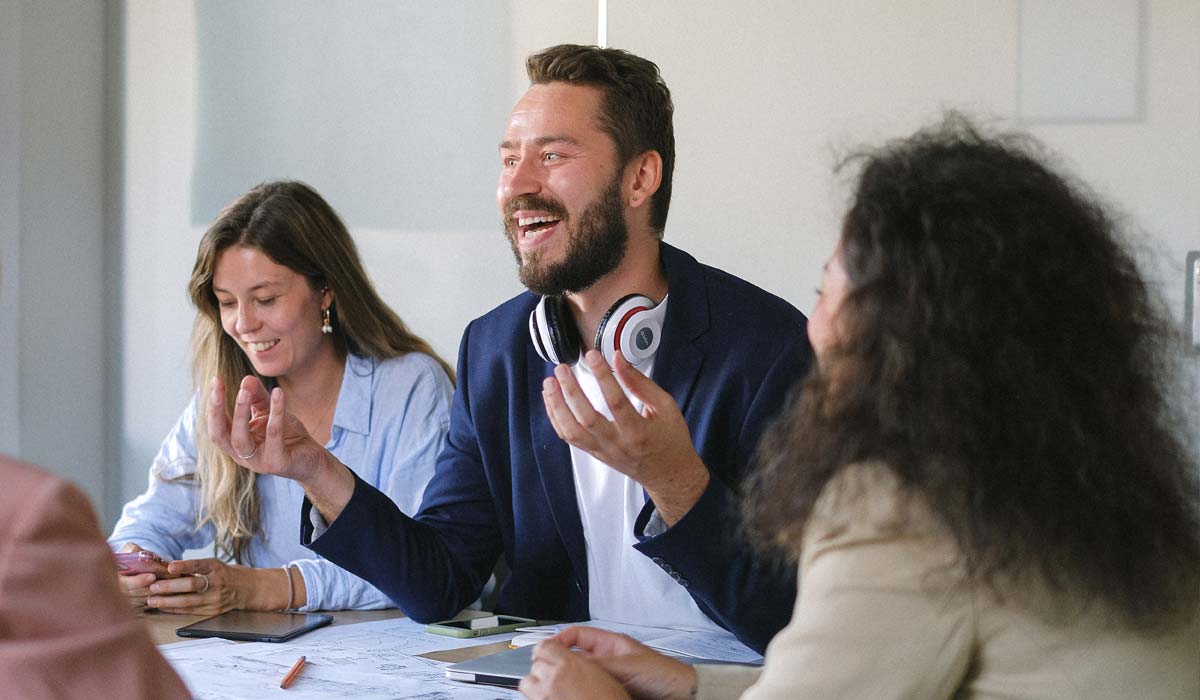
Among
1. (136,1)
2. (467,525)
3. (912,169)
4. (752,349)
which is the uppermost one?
(136,1)

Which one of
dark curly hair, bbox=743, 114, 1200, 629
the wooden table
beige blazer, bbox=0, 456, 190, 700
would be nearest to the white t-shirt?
the wooden table

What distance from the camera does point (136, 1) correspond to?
391 cm

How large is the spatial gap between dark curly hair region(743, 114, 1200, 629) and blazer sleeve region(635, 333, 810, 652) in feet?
1.75

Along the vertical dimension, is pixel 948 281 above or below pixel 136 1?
below

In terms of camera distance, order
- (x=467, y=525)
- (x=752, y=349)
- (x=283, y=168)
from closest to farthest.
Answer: (x=752, y=349)
(x=467, y=525)
(x=283, y=168)

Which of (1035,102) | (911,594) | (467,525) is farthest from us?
(1035,102)

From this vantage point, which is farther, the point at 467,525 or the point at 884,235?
the point at 467,525

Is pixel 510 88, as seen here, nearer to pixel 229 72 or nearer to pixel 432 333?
pixel 432 333

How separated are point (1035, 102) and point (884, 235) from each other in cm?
175

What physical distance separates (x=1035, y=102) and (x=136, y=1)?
273 centimetres

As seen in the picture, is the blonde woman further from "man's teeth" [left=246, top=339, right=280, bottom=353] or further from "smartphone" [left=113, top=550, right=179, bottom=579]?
"smartphone" [left=113, top=550, right=179, bottom=579]

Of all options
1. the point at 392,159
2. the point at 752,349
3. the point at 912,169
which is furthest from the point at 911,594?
the point at 392,159

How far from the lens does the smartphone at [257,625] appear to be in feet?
5.93

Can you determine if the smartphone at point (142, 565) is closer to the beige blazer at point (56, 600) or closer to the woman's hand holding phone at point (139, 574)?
the woman's hand holding phone at point (139, 574)
